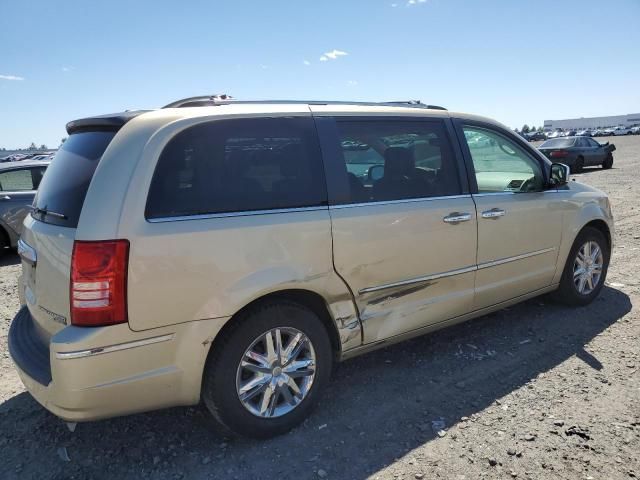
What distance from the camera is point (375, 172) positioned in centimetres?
326

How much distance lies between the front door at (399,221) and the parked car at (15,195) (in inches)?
247

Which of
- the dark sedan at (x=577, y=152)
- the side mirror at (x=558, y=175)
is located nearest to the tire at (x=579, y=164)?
the dark sedan at (x=577, y=152)

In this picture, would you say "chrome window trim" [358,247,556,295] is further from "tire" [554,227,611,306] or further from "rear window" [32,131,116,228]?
"rear window" [32,131,116,228]

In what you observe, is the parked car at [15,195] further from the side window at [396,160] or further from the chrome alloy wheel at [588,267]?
→ the chrome alloy wheel at [588,267]

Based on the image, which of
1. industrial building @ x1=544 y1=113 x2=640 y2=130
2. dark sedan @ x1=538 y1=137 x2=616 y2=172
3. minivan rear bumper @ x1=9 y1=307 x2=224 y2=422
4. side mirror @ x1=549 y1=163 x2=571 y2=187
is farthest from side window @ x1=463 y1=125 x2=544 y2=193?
industrial building @ x1=544 y1=113 x2=640 y2=130

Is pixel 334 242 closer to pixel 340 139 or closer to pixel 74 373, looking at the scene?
pixel 340 139

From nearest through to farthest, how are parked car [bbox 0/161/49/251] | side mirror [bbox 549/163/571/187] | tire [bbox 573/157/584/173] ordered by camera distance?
1. side mirror [bbox 549/163/571/187]
2. parked car [bbox 0/161/49/251]
3. tire [bbox 573/157/584/173]

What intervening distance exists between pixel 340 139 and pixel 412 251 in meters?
0.88

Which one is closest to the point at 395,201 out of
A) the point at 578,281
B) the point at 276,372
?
the point at 276,372

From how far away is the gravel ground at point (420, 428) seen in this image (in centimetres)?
260

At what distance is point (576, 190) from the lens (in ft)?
14.9

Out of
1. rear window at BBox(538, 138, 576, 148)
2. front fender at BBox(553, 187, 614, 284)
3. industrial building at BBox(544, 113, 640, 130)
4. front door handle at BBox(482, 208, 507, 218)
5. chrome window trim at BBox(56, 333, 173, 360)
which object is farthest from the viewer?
industrial building at BBox(544, 113, 640, 130)

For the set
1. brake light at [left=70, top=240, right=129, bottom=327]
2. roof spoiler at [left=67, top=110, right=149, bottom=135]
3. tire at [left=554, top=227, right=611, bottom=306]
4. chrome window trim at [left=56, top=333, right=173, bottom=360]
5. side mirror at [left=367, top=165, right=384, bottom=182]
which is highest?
roof spoiler at [left=67, top=110, right=149, bottom=135]

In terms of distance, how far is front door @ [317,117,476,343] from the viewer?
9.82 ft
